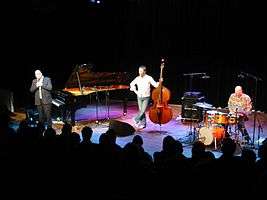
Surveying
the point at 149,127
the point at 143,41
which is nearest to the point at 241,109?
the point at 149,127

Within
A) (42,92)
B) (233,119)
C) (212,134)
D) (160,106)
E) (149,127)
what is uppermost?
(42,92)

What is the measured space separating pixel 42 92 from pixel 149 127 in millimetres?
3504

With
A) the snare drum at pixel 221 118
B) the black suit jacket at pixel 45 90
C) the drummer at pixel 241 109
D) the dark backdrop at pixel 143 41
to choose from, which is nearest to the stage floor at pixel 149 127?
the drummer at pixel 241 109

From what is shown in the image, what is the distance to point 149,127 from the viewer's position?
1391cm

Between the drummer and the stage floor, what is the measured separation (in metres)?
0.43

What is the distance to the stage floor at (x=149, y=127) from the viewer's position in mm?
11672

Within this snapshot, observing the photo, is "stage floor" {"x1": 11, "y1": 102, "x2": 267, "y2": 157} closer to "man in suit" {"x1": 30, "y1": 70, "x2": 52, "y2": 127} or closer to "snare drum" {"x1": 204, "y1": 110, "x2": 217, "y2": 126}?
"snare drum" {"x1": 204, "y1": 110, "x2": 217, "y2": 126}

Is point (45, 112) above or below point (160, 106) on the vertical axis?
below

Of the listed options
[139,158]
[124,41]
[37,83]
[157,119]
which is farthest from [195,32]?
[139,158]

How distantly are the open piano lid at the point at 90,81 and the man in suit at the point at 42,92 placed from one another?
3.61 ft

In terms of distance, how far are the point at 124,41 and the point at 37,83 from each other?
7.09m

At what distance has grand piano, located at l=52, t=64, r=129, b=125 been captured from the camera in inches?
527

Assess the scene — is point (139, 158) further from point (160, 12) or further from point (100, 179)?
point (160, 12)

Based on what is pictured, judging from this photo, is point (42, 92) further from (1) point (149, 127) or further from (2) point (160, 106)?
(1) point (149, 127)
